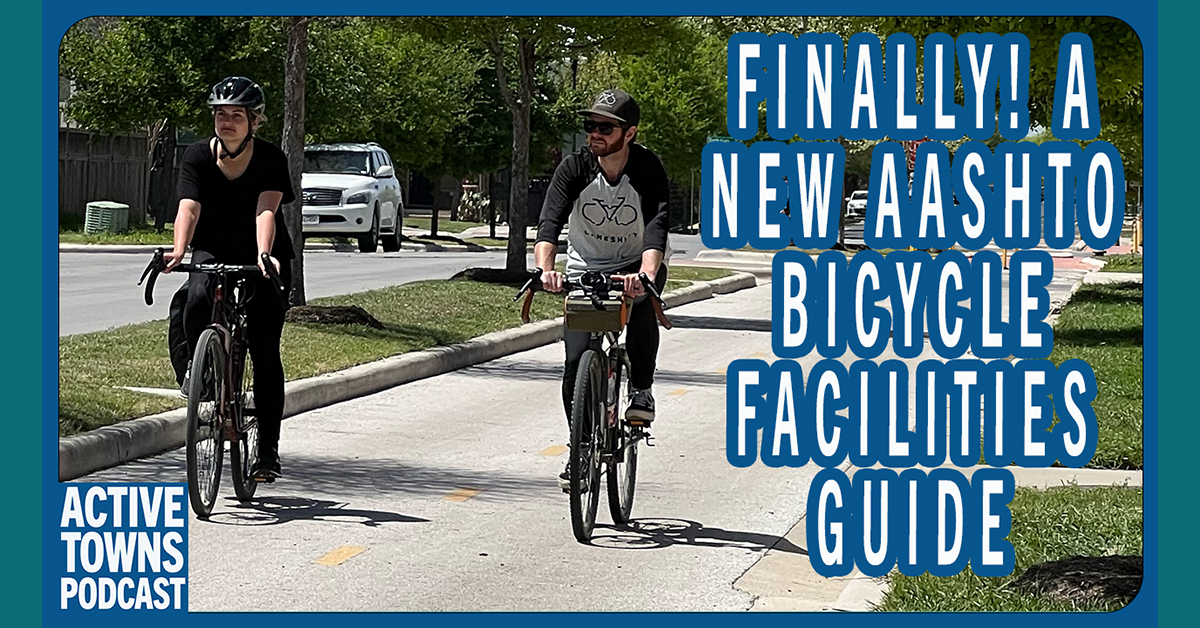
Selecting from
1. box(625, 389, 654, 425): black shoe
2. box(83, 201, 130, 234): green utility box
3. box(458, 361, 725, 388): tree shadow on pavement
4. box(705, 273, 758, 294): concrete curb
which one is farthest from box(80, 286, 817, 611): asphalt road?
box(83, 201, 130, 234): green utility box

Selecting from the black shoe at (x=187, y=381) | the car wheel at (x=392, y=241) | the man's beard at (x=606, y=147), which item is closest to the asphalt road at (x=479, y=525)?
the black shoe at (x=187, y=381)

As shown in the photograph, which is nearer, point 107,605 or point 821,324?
point 107,605

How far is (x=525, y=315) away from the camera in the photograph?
727 cm

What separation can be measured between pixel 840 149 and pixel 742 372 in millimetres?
1012

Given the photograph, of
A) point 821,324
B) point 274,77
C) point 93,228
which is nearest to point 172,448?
point 821,324

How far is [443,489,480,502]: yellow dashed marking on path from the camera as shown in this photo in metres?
8.17

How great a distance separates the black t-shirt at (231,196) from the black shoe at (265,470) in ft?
3.01

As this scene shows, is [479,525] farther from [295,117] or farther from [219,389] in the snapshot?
[295,117]

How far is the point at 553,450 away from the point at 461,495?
148 centimetres

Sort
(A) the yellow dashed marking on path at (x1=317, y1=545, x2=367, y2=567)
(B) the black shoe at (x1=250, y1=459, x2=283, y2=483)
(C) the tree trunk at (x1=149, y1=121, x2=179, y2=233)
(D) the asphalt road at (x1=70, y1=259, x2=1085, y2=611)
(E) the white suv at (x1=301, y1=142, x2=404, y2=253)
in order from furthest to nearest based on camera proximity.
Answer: (C) the tree trunk at (x1=149, y1=121, x2=179, y2=233)
(E) the white suv at (x1=301, y1=142, x2=404, y2=253)
(B) the black shoe at (x1=250, y1=459, x2=283, y2=483)
(A) the yellow dashed marking on path at (x1=317, y1=545, x2=367, y2=567)
(D) the asphalt road at (x1=70, y1=259, x2=1085, y2=611)

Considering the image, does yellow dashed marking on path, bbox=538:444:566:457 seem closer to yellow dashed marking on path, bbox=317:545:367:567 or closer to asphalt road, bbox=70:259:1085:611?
asphalt road, bbox=70:259:1085:611

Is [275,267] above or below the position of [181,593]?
above

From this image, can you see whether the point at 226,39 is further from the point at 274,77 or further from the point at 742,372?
the point at 742,372

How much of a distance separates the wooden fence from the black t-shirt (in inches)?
1075
